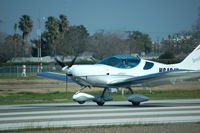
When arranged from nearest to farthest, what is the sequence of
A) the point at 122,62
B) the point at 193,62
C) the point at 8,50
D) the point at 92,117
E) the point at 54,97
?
the point at 92,117 → the point at 122,62 → the point at 193,62 → the point at 54,97 → the point at 8,50

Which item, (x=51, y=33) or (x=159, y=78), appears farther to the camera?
(x=51, y=33)

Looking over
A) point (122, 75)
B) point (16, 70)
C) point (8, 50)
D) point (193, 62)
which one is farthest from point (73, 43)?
point (122, 75)

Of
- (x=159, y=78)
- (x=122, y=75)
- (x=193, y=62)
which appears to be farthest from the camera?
(x=193, y=62)

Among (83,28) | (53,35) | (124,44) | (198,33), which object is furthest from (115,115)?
(83,28)

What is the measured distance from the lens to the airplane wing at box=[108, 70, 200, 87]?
18.1 m

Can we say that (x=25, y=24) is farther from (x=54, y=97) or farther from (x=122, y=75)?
(x=122, y=75)

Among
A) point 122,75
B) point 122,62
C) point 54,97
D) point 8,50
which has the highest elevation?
point 8,50

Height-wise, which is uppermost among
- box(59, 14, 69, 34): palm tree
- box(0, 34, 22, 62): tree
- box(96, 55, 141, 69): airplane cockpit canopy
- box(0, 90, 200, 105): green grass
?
box(59, 14, 69, 34): palm tree

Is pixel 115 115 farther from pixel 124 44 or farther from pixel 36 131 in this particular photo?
pixel 124 44

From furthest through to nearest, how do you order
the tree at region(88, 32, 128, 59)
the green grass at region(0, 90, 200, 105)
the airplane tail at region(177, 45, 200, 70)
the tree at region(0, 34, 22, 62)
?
the tree at region(0, 34, 22, 62), the tree at region(88, 32, 128, 59), the green grass at region(0, 90, 200, 105), the airplane tail at region(177, 45, 200, 70)

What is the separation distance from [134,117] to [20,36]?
10234 cm

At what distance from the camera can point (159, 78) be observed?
60.7 ft

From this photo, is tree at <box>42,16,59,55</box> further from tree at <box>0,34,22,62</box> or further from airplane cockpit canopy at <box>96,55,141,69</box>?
airplane cockpit canopy at <box>96,55,141,69</box>

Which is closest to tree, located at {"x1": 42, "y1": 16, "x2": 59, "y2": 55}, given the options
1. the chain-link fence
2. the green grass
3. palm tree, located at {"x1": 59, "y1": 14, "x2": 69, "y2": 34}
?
palm tree, located at {"x1": 59, "y1": 14, "x2": 69, "y2": 34}
